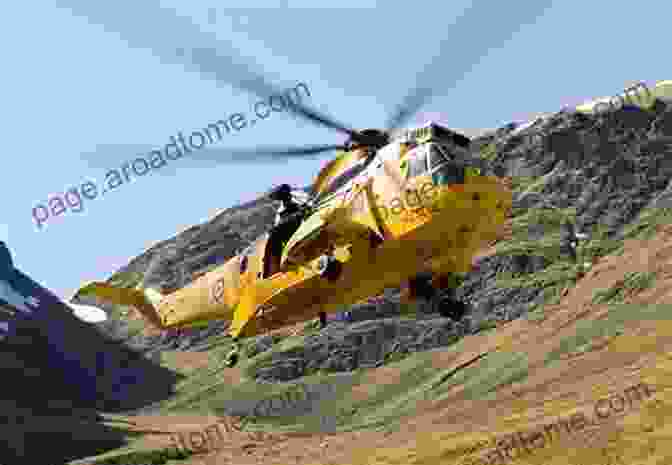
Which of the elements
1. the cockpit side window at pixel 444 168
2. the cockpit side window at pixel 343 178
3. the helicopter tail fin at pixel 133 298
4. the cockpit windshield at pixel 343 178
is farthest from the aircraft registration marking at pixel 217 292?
the cockpit side window at pixel 444 168

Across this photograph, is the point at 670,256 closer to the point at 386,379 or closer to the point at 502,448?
the point at 386,379

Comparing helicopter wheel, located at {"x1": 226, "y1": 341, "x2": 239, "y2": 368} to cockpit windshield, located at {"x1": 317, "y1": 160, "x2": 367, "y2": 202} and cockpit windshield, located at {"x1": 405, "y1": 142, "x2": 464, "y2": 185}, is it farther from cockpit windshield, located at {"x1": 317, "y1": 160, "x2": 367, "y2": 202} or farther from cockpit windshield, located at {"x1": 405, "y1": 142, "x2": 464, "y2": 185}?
cockpit windshield, located at {"x1": 405, "y1": 142, "x2": 464, "y2": 185}

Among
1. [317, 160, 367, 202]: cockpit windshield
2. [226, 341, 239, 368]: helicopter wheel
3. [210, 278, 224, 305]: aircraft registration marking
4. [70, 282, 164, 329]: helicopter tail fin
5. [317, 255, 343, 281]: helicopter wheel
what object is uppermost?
[317, 160, 367, 202]: cockpit windshield

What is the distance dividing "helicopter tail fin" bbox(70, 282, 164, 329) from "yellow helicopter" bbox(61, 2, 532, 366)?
654 centimetres

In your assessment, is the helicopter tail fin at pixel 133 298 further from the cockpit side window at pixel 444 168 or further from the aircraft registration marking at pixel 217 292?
the cockpit side window at pixel 444 168

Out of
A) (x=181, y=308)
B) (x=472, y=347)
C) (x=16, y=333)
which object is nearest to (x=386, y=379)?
(x=472, y=347)

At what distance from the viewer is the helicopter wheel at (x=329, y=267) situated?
91.4 ft

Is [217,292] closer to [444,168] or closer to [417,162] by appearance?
[417,162]

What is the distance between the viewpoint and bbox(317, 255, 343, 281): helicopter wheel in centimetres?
2784

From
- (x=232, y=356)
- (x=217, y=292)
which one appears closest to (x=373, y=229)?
(x=217, y=292)

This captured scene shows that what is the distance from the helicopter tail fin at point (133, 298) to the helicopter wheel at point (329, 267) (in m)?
12.2

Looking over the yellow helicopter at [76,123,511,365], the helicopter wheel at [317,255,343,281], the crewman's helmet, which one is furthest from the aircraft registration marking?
the helicopter wheel at [317,255,343,281]

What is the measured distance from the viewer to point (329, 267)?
27844 mm

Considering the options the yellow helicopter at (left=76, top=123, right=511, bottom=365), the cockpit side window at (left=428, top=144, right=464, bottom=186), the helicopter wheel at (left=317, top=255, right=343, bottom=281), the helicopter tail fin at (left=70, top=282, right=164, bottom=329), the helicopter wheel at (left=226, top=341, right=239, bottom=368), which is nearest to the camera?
the cockpit side window at (left=428, top=144, right=464, bottom=186)
